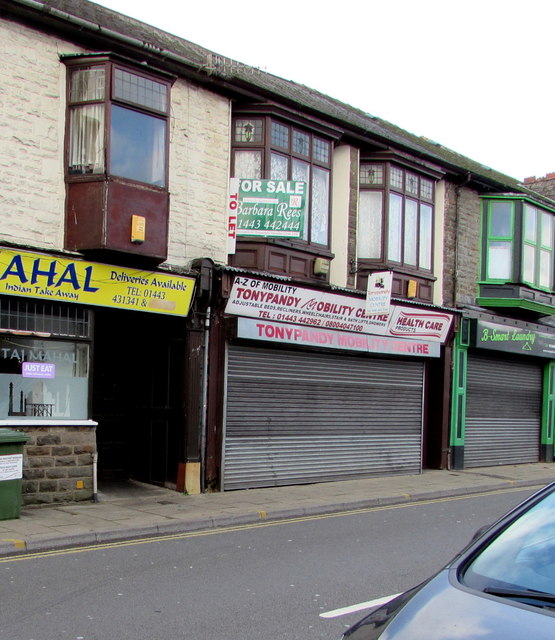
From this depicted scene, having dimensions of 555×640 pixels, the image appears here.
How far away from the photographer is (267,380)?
1448cm

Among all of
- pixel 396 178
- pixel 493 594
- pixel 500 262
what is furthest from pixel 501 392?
pixel 493 594

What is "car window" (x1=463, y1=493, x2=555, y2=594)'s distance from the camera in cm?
330

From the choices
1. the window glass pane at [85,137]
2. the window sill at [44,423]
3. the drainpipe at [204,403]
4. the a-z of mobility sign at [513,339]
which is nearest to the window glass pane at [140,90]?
the window glass pane at [85,137]

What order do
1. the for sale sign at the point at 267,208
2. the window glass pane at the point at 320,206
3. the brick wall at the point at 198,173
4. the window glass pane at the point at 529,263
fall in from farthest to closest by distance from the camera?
the window glass pane at the point at 529,263 → the window glass pane at the point at 320,206 → the for sale sign at the point at 267,208 → the brick wall at the point at 198,173

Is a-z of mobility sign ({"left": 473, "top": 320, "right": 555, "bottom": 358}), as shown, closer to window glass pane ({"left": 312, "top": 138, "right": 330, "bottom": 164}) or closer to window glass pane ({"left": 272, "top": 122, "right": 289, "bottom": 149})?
window glass pane ({"left": 312, "top": 138, "right": 330, "bottom": 164})

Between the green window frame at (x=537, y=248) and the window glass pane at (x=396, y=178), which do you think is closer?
the window glass pane at (x=396, y=178)

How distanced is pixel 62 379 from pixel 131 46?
17.7 ft

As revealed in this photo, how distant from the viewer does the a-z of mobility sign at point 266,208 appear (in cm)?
1373

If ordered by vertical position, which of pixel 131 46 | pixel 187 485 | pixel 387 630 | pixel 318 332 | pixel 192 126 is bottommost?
pixel 187 485

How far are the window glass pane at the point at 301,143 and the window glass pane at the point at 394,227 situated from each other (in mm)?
2632

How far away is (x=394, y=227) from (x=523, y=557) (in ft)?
46.0

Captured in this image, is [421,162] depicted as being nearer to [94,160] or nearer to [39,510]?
[94,160]

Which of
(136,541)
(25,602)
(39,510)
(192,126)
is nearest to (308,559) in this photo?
(136,541)

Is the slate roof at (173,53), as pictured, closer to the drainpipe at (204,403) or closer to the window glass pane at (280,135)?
the window glass pane at (280,135)
